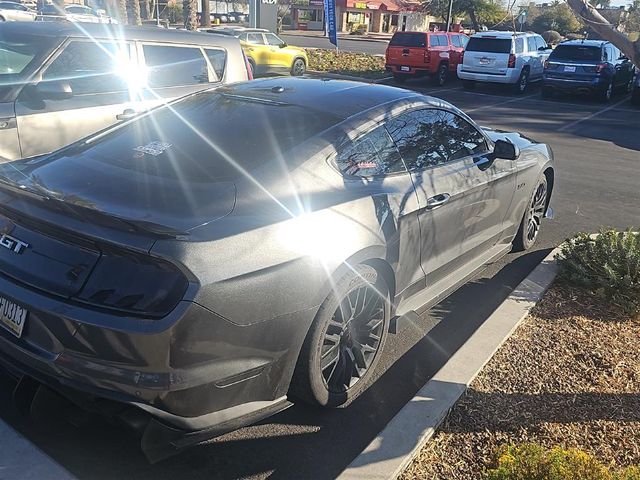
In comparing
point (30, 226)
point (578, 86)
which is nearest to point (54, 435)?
point (30, 226)

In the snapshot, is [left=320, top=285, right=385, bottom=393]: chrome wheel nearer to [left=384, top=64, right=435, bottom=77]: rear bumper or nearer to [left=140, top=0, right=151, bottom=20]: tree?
[left=384, top=64, right=435, bottom=77]: rear bumper

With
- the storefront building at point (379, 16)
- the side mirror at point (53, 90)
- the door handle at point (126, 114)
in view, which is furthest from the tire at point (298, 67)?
the storefront building at point (379, 16)

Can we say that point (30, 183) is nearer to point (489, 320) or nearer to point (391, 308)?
point (391, 308)

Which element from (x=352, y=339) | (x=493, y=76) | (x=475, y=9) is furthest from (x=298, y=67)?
(x=475, y=9)

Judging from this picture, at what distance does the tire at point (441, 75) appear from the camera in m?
21.2

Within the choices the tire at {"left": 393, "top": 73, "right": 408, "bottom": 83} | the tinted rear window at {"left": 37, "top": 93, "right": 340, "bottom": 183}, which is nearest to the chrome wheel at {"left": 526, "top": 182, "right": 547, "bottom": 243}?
the tinted rear window at {"left": 37, "top": 93, "right": 340, "bottom": 183}

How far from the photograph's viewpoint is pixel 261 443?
3.06 metres

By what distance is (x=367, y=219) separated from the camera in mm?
3252

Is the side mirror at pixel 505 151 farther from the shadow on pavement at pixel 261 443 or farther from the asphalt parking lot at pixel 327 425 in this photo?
the shadow on pavement at pixel 261 443

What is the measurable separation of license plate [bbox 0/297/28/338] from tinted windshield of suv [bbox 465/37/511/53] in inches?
758

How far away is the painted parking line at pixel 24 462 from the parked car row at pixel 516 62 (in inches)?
683

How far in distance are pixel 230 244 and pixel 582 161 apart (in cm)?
929

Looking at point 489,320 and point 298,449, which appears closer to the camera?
point 298,449

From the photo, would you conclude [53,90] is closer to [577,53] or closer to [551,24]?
[577,53]
